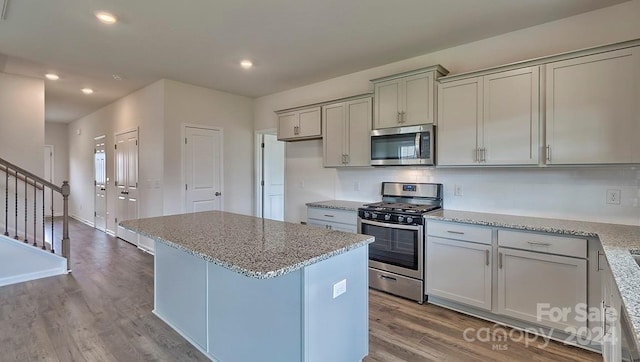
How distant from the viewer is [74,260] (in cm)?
450

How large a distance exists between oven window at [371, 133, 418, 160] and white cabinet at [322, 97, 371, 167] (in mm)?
122

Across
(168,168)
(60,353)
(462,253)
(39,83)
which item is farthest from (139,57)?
(462,253)

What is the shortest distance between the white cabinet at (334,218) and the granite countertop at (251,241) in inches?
52.1

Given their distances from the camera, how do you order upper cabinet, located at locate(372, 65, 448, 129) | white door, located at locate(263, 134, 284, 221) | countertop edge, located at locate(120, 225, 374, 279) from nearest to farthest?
countertop edge, located at locate(120, 225, 374, 279)
upper cabinet, located at locate(372, 65, 448, 129)
white door, located at locate(263, 134, 284, 221)

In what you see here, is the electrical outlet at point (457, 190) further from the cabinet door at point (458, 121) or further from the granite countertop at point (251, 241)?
the granite countertop at point (251, 241)

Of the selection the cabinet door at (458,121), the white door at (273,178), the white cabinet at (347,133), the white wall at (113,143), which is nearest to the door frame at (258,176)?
the white door at (273,178)

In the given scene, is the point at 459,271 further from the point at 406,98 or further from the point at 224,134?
the point at 224,134

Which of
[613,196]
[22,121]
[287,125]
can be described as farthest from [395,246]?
[22,121]

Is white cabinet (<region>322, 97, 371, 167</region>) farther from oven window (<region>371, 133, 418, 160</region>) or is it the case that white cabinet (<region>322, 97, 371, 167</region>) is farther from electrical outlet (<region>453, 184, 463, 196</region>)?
electrical outlet (<region>453, 184, 463, 196</region>)

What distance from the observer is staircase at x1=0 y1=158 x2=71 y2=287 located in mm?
3609

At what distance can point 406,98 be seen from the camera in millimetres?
3316

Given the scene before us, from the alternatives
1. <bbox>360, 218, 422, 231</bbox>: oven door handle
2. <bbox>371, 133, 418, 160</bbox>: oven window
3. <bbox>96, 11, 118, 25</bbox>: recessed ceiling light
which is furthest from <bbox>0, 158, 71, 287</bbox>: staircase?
<bbox>371, 133, 418, 160</bbox>: oven window

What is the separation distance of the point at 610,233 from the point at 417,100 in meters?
1.90

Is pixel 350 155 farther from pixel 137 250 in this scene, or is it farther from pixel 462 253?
pixel 137 250
